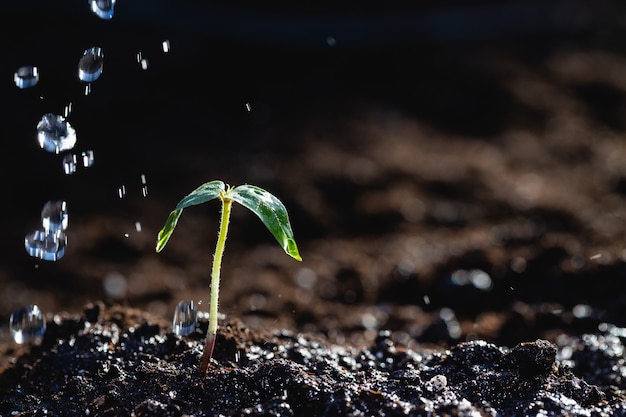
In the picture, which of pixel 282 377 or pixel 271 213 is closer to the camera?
pixel 271 213

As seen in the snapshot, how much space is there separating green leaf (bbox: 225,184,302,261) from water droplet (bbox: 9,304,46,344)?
76 centimetres

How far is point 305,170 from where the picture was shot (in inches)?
168

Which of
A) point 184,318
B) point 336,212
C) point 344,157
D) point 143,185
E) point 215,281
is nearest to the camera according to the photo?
point 215,281

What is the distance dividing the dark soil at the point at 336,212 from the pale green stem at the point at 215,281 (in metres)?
0.06

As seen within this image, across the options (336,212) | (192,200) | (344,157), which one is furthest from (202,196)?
(344,157)

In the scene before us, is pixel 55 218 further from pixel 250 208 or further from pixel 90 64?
pixel 250 208

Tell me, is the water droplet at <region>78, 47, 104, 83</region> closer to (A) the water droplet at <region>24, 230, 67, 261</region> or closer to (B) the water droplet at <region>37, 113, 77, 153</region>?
(B) the water droplet at <region>37, 113, 77, 153</region>

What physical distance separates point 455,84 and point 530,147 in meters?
0.92

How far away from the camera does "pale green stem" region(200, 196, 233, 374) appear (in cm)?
152

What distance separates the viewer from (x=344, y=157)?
14.6ft

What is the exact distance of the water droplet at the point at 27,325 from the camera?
1.88 metres

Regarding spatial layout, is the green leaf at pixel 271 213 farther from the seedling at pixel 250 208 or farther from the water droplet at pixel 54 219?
the water droplet at pixel 54 219

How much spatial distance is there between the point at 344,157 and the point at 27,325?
9.15 ft

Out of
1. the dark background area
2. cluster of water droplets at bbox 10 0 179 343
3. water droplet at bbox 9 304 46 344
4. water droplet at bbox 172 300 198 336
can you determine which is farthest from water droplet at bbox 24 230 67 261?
the dark background area
